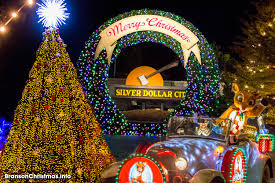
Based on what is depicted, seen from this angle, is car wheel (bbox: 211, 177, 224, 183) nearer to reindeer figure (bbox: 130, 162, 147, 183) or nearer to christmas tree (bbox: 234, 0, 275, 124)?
reindeer figure (bbox: 130, 162, 147, 183)

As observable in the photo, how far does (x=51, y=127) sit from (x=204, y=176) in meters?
2.46

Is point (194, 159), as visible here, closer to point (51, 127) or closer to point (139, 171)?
point (139, 171)

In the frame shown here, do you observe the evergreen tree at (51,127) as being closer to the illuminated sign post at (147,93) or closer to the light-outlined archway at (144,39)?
the light-outlined archway at (144,39)

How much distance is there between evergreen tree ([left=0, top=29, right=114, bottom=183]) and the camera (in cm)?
489

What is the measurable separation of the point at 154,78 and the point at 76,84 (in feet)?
41.4

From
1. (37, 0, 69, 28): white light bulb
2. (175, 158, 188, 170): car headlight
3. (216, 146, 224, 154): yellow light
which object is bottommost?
(175, 158, 188, 170): car headlight

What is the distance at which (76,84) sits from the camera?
17.6 feet

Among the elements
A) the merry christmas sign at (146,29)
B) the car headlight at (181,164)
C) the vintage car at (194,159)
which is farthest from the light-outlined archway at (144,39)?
the car headlight at (181,164)

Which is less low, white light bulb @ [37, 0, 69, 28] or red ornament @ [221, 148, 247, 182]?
white light bulb @ [37, 0, 69, 28]

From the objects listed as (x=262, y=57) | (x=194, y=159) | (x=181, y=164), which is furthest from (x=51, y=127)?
(x=262, y=57)

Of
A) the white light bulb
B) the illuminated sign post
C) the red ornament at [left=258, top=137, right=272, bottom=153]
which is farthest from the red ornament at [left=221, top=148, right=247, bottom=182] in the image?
the illuminated sign post

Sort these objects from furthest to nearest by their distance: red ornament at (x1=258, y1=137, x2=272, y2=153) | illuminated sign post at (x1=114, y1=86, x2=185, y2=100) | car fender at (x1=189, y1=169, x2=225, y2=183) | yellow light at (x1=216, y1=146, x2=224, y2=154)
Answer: illuminated sign post at (x1=114, y1=86, x2=185, y2=100), red ornament at (x1=258, y1=137, x2=272, y2=153), yellow light at (x1=216, y1=146, x2=224, y2=154), car fender at (x1=189, y1=169, x2=225, y2=183)

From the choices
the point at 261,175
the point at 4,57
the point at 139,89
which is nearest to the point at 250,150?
the point at 261,175

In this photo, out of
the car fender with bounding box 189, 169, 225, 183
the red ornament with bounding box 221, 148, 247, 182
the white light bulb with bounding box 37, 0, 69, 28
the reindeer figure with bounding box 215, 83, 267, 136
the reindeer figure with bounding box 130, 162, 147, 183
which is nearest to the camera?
the car fender with bounding box 189, 169, 225, 183
